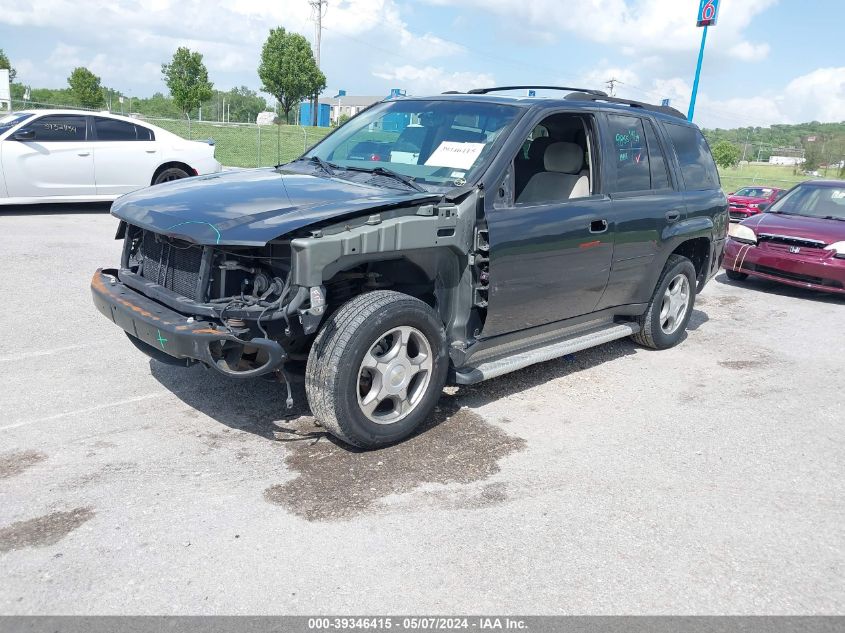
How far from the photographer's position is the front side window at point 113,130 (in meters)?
11.6

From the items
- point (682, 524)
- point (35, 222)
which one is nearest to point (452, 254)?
point (682, 524)

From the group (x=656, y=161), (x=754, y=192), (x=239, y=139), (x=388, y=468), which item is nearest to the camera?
(x=388, y=468)

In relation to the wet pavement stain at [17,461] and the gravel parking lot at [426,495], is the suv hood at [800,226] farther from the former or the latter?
the wet pavement stain at [17,461]

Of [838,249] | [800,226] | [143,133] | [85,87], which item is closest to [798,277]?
[838,249]

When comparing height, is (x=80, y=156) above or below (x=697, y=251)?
above

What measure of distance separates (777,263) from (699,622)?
7.64 meters

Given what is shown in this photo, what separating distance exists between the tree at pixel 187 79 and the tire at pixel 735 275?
50.2 meters

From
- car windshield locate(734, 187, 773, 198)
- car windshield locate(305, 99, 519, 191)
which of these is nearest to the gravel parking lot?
car windshield locate(305, 99, 519, 191)

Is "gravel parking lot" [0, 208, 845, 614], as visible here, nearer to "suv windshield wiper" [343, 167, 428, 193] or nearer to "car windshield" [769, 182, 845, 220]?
"suv windshield wiper" [343, 167, 428, 193]

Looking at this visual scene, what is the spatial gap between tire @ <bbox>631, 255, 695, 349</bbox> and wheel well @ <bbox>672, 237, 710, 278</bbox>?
13cm

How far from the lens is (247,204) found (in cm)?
384

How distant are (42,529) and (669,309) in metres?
5.06

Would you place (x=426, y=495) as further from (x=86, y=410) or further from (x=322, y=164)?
(x=322, y=164)

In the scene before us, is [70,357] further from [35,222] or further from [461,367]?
[35,222]
